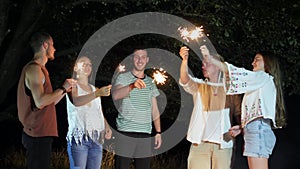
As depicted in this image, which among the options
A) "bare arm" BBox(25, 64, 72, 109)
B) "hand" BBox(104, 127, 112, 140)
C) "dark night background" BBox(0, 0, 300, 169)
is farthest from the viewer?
"dark night background" BBox(0, 0, 300, 169)

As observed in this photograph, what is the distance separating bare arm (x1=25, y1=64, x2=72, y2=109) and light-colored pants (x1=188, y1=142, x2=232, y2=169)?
1433mm

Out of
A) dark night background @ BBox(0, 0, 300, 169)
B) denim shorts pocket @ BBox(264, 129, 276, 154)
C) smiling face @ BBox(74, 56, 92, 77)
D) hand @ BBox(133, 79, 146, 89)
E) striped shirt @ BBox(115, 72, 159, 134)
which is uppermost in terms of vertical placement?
dark night background @ BBox(0, 0, 300, 169)

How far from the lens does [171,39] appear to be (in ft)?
28.6

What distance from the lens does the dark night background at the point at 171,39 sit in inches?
323

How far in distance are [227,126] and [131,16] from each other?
11.5ft

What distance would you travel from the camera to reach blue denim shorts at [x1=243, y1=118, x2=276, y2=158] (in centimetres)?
564

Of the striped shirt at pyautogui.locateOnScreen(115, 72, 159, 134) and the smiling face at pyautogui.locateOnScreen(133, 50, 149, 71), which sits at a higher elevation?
the smiling face at pyautogui.locateOnScreen(133, 50, 149, 71)

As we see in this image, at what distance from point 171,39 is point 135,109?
3.13 metres

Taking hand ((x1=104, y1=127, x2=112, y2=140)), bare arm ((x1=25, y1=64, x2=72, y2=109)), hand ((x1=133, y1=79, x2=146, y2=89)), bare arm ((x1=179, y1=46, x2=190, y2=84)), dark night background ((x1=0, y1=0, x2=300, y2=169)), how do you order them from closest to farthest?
bare arm ((x1=25, y1=64, x2=72, y2=109)), hand ((x1=133, y1=79, x2=146, y2=89)), bare arm ((x1=179, y1=46, x2=190, y2=84)), hand ((x1=104, y1=127, x2=112, y2=140)), dark night background ((x1=0, y1=0, x2=300, y2=169))

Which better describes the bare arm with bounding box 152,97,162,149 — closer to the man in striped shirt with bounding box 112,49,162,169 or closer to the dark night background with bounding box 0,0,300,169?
the man in striped shirt with bounding box 112,49,162,169

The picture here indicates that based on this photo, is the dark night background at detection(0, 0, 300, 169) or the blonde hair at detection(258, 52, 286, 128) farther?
the dark night background at detection(0, 0, 300, 169)

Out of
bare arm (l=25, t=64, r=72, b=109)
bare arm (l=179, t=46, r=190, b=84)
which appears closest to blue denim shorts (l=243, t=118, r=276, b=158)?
bare arm (l=179, t=46, r=190, b=84)

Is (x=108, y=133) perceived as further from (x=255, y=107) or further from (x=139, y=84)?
(x=255, y=107)

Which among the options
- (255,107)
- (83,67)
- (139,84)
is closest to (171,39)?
(83,67)
